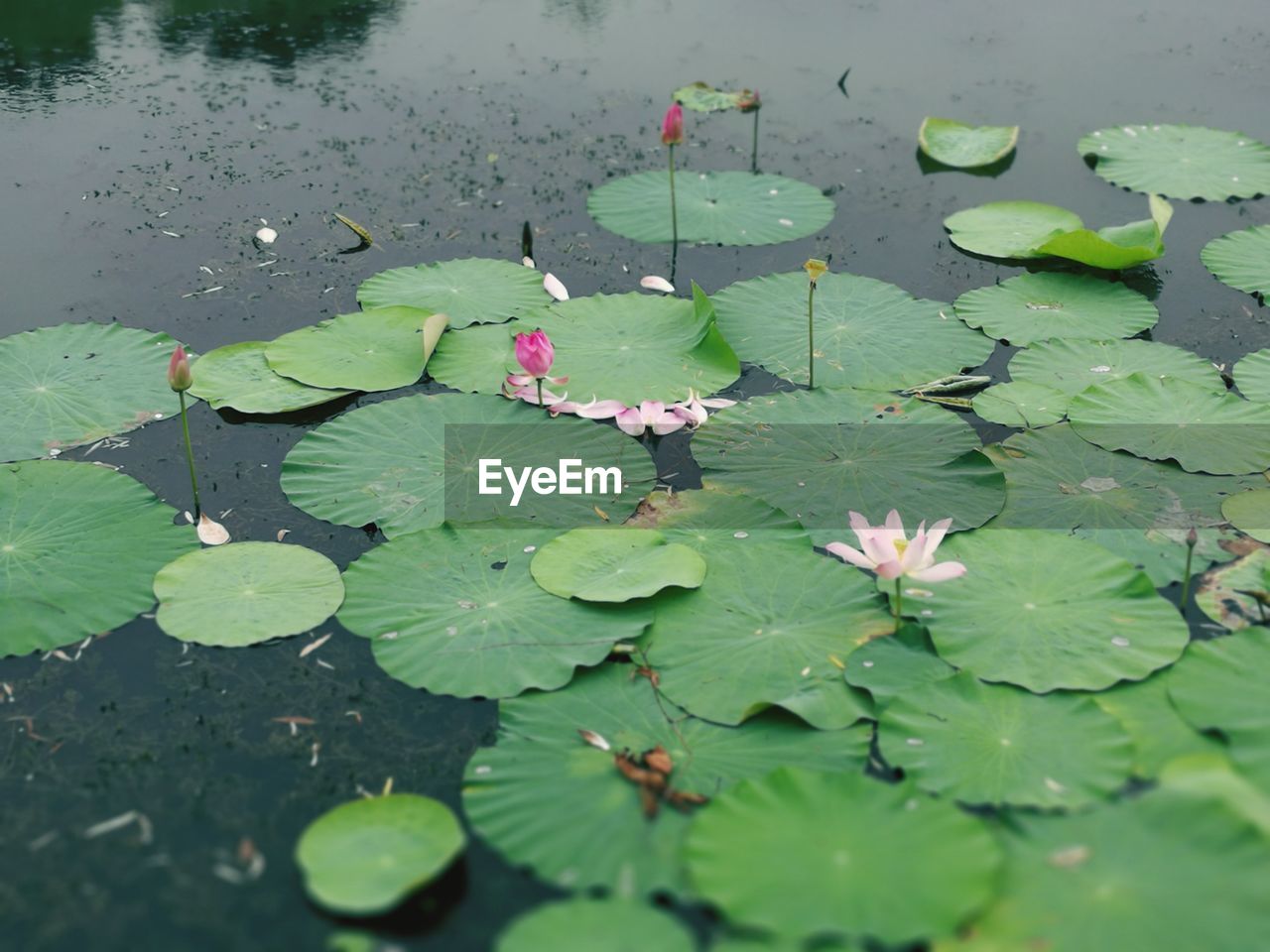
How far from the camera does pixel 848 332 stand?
12.3ft

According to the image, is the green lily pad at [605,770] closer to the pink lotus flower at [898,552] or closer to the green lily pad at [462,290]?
the pink lotus flower at [898,552]

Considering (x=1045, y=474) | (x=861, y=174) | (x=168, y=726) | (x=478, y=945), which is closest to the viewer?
(x=478, y=945)

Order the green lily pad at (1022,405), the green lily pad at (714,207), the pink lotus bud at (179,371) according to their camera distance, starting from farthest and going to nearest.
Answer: the green lily pad at (714,207) → the green lily pad at (1022,405) → the pink lotus bud at (179,371)

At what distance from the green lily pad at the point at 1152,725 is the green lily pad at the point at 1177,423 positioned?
88 cm

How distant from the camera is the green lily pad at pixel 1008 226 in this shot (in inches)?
164

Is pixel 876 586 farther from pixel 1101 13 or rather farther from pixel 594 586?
pixel 1101 13

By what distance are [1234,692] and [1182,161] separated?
293cm

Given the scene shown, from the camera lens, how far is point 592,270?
412cm

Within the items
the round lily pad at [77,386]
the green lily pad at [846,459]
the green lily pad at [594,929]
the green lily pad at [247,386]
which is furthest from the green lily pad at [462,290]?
the green lily pad at [594,929]

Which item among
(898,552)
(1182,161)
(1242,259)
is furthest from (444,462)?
(1182,161)

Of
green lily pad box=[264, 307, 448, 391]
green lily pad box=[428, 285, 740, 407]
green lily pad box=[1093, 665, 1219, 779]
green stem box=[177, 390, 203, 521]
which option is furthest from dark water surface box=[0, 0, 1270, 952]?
green lily pad box=[1093, 665, 1219, 779]

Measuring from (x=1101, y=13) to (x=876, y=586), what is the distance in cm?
462

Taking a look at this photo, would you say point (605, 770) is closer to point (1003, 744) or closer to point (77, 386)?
point (1003, 744)

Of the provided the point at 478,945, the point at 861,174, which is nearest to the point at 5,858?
the point at 478,945
